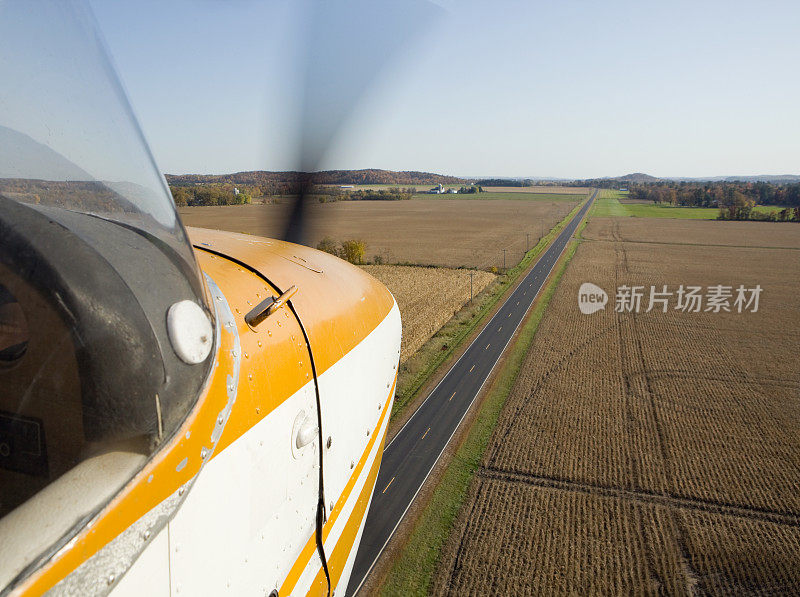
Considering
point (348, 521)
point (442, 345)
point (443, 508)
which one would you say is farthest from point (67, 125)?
point (442, 345)

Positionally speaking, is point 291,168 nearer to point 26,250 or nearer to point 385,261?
point 26,250

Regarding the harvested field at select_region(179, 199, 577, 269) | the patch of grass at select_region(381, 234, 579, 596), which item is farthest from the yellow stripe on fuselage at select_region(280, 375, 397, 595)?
the patch of grass at select_region(381, 234, 579, 596)

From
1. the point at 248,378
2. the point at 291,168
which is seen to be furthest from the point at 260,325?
the point at 291,168

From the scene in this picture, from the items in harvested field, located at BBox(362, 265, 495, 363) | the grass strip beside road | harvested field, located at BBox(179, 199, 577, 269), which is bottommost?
the grass strip beside road
